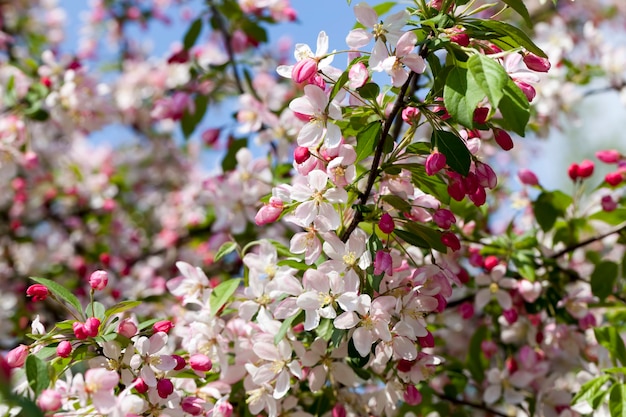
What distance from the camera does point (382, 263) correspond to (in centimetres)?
123

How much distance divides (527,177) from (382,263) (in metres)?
0.87

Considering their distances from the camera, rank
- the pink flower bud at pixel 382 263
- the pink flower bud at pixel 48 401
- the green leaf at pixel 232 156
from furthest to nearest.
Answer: the green leaf at pixel 232 156 → the pink flower bud at pixel 382 263 → the pink flower bud at pixel 48 401

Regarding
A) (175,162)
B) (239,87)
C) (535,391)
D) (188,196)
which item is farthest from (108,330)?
(175,162)

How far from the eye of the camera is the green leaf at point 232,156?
2361 millimetres

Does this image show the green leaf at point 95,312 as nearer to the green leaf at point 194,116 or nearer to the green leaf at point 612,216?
the green leaf at point 612,216

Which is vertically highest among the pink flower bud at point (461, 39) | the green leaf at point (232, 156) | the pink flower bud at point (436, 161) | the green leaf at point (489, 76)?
the pink flower bud at point (461, 39)

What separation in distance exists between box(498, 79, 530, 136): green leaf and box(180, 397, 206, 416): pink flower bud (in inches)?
30.5

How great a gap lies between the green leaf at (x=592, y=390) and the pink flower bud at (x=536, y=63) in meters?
0.79

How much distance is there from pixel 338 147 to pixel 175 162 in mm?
3669

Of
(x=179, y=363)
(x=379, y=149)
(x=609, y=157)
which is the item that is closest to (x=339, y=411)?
(x=179, y=363)

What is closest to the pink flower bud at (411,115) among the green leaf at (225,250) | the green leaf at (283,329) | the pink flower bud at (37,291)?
the green leaf at (283,329)

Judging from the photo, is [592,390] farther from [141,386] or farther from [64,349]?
[64,349]

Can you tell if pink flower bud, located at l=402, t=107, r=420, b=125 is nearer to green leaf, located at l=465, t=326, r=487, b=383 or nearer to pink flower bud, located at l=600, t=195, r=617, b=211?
pink flower bud, located at l=600, t=195, r=617, b=211

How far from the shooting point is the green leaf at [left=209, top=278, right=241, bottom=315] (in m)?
1.45
